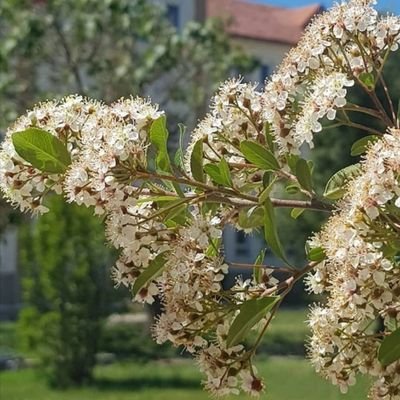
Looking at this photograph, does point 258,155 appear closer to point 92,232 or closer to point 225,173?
point 225,173

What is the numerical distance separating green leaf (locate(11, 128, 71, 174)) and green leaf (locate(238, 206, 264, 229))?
0.23 m

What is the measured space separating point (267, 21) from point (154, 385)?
18.7 metres

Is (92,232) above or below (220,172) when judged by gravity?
above

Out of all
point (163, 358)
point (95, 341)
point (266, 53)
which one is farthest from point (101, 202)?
point (266, 53)

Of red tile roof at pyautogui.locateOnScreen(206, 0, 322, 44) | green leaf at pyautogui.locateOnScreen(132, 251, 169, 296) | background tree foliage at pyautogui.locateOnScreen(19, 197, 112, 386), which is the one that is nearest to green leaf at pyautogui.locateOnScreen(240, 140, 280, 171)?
green leaf at pyautogui.locateOnScreen(132, 251, 169, 296)

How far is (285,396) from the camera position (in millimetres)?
9758

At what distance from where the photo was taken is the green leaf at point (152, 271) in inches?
54.3

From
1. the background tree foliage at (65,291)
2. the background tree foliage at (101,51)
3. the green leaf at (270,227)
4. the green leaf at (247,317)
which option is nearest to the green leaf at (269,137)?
the green leaf at (270,227)

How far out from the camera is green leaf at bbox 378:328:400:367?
1277 millimetres

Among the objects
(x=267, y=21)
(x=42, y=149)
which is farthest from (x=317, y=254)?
(x=267, y=21)

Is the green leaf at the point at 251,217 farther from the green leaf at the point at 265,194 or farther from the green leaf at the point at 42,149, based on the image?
the green leaf at the point at 42,149

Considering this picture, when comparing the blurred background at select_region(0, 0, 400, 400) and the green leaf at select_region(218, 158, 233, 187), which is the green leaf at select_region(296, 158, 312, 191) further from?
the blurred background at select_region(0, 0, 400, 400)

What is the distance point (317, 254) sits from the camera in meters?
1.40

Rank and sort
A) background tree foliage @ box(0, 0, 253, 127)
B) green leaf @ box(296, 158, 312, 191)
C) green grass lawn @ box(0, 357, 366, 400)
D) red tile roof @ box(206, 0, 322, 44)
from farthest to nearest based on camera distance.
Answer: red tile roof @ box(206, 0, 322, 44), background tree foliage @ box(0, 0, 253, 127), green grass lawn @ box(0, 357, 366, 400), green leaf @ box(296, 158, 312, 191)
